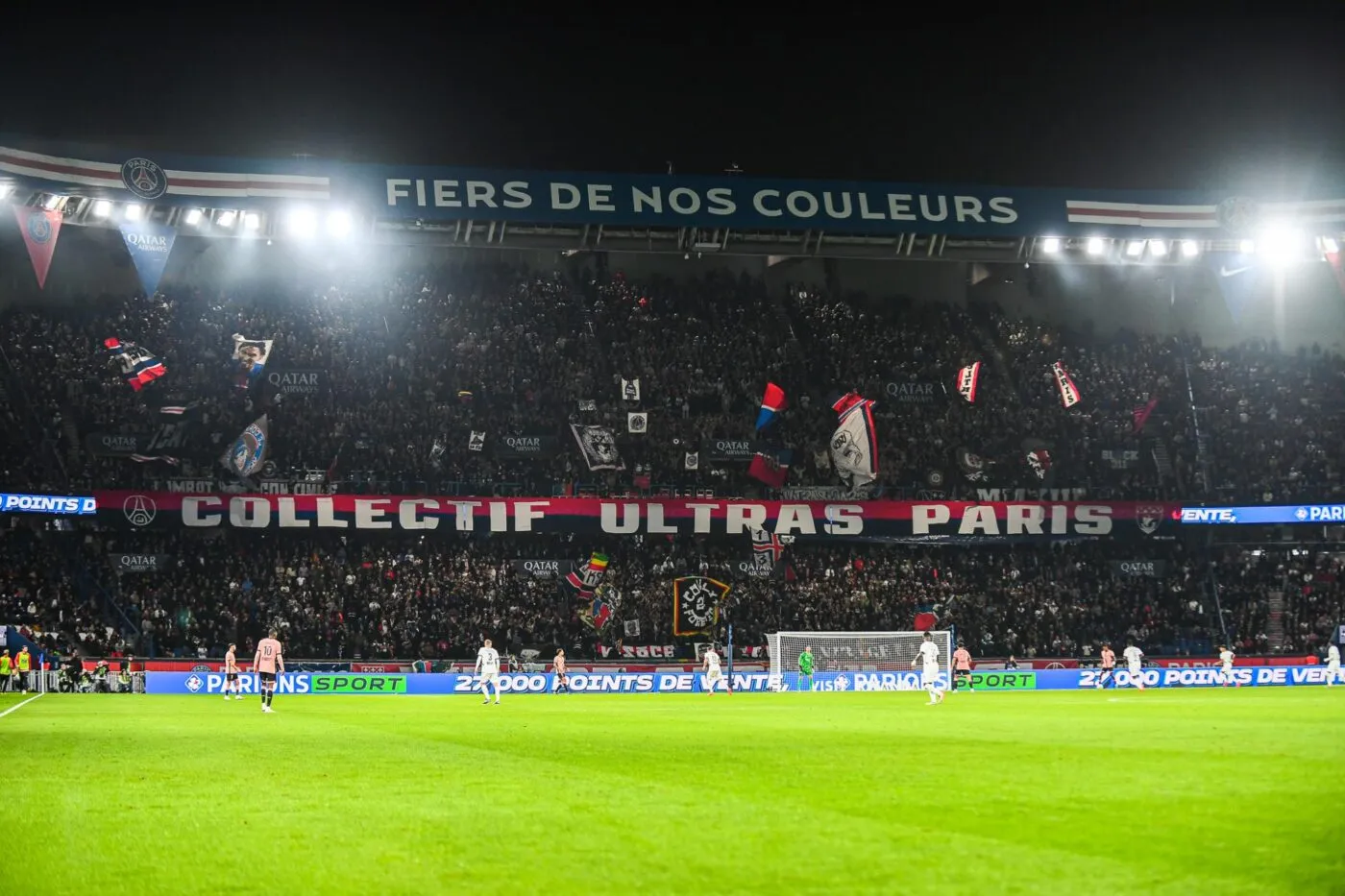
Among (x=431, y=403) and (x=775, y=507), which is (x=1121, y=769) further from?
(x=431, y=403)

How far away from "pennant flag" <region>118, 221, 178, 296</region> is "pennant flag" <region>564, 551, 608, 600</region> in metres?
18.5

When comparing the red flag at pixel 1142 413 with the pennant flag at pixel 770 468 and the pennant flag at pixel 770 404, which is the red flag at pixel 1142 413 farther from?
the pennant flag at pixel 770 404

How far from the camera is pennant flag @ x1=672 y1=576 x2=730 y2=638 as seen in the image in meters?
48.9

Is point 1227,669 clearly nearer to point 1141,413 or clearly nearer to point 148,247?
point 1141,413

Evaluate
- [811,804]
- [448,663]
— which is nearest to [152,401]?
[448,663]

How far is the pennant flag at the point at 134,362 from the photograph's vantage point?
4838cm

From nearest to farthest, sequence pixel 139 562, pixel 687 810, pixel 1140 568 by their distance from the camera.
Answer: pixel 687 810 → pixel 139 562 → pixel 1140 568

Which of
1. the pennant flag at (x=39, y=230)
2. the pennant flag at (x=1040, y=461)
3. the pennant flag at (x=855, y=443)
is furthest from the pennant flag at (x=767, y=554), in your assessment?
the pennant flag at (x=39, y=230)

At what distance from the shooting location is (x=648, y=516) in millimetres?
50719

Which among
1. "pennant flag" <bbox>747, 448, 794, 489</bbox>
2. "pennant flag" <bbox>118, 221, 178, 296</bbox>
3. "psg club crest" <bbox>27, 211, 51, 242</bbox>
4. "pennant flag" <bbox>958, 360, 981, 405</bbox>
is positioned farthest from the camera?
"pennant flag" <bbox>958, 360, 981, 405</bbox>

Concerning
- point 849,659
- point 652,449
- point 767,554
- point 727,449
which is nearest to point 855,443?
point 727,449

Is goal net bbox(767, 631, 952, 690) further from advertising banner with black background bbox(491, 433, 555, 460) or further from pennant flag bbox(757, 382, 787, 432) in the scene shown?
advertising banner with black background bbox(491, 433, 555, 460)

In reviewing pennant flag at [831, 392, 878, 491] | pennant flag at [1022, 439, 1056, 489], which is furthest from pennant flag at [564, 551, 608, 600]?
pennant flag at [1022, 439, 1056, 489]

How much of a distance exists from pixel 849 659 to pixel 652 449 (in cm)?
1167
